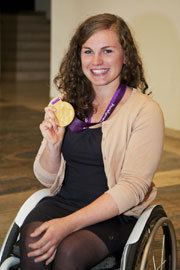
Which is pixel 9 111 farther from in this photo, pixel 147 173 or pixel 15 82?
pixel 147 173

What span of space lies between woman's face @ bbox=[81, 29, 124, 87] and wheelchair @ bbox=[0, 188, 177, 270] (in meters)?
0.49

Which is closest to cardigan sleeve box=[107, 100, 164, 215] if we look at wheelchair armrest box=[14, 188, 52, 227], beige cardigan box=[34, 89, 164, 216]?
beige cardigan box=[34, 89, 164, 216]

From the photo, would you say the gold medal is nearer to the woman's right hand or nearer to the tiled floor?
the woman's right hand

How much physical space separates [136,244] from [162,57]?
4400mm

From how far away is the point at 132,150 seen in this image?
1.81m

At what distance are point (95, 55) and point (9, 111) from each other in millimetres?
5378

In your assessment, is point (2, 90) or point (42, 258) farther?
point (2, 90)

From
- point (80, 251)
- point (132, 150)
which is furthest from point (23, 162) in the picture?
point (80, 251)

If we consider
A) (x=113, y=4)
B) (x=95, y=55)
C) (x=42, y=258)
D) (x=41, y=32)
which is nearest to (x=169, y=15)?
(x=113, y=4)

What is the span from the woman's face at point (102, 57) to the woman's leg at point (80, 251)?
1.92ft

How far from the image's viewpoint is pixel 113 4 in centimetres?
657

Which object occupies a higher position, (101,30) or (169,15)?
(101,30)

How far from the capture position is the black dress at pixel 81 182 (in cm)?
187

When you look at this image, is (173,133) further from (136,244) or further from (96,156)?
(136,244)
